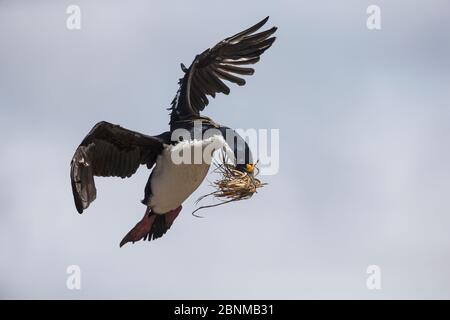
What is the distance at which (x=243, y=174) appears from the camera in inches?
674

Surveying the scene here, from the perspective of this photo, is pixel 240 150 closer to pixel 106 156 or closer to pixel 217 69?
pixel 106 156

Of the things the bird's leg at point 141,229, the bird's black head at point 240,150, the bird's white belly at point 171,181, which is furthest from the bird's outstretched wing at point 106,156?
the bird's black head at point 240,150

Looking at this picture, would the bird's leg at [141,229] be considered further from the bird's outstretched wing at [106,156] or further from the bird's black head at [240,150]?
the bird's black head at [240,150]

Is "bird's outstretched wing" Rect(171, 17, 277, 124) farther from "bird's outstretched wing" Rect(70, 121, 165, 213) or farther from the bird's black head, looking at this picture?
the bird's black head

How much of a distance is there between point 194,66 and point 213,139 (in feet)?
6.00

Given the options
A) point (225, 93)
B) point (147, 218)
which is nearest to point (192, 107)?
point (225, 93)

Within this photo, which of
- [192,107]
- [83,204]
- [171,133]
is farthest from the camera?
[192,107]

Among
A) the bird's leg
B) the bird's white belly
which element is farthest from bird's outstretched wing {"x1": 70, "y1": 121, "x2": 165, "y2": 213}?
the bird's leg

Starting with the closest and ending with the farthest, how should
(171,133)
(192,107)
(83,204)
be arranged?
(83,204) < (171,133) < (192,107)

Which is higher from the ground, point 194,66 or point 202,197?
point 194,66

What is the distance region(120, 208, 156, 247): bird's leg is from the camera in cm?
1831

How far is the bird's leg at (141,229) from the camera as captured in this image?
60.1 ft

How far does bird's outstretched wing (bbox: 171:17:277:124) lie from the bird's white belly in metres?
0.79

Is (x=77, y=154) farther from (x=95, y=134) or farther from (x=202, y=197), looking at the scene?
(x=202, y=197)
